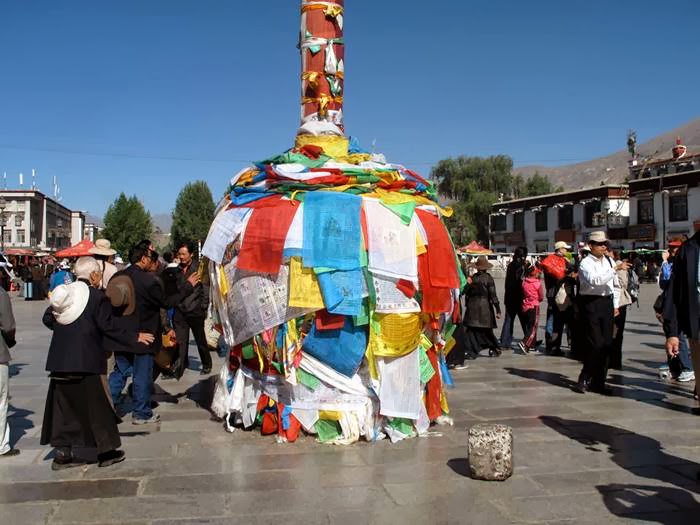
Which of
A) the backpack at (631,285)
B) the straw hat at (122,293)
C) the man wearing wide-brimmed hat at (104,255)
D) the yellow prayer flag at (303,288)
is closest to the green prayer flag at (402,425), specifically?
the yellow prayer flag at (303,288)

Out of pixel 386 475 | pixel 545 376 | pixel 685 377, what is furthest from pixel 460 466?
→ pixel 685 377

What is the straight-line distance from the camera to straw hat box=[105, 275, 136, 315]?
20.5ft

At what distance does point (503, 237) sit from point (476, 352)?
5229 cm

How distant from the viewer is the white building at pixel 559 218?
49062mm

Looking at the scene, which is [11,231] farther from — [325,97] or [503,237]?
[325,97]

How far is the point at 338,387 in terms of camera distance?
5.85 metres

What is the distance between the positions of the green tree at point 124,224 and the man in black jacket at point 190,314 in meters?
67.4

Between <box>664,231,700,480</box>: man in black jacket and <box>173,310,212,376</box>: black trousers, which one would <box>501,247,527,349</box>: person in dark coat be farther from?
<box>664,231,700,480</box>: man in black jacket

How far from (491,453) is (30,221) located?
87.1 meters

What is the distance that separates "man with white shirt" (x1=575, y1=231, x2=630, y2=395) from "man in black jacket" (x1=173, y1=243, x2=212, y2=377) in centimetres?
496

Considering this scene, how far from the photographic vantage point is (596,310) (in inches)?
316

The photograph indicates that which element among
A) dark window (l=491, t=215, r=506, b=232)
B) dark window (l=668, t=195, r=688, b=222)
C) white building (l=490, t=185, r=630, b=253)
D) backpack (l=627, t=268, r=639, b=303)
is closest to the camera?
backpack (l=627, t=268, r=639, b=303)

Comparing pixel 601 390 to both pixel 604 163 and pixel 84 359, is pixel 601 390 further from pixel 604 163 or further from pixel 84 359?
pixel 604 163

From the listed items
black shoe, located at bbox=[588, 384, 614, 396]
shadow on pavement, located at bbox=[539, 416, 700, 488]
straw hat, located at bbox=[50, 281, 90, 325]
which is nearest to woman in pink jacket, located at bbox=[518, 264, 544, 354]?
black shoe, located at bbox=[588, 384, 614, 396]
